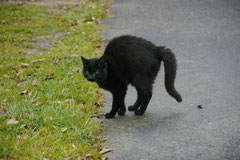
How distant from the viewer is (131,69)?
4.14 m

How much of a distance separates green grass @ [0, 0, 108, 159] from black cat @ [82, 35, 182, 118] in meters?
0.43

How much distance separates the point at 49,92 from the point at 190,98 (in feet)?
6.83

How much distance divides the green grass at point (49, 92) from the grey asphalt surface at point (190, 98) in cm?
33

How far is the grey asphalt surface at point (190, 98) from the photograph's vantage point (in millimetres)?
3410

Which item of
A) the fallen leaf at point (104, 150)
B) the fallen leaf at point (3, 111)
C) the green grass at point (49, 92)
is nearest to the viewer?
the green grass at point (49, 92)

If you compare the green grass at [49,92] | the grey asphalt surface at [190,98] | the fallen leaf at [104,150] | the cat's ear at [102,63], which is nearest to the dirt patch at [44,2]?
the green grass at [49,92]

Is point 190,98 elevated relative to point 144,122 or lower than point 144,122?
elevated

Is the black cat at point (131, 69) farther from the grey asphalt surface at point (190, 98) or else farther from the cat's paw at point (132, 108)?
the grey asphalt surface at point (190, 98)

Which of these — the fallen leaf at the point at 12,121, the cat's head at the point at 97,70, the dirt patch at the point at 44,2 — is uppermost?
the dirt patch at the point at 44,2

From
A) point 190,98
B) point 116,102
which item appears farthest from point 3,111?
point 190,98

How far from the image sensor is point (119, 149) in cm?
344

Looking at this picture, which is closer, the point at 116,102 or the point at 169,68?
the point at 169,68

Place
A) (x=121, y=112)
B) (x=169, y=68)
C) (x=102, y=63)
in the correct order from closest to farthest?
(x=169, y=68) → (x=102, y=63) → (x=121, y=112)

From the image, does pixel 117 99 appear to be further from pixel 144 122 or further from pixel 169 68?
pixel 169 68
